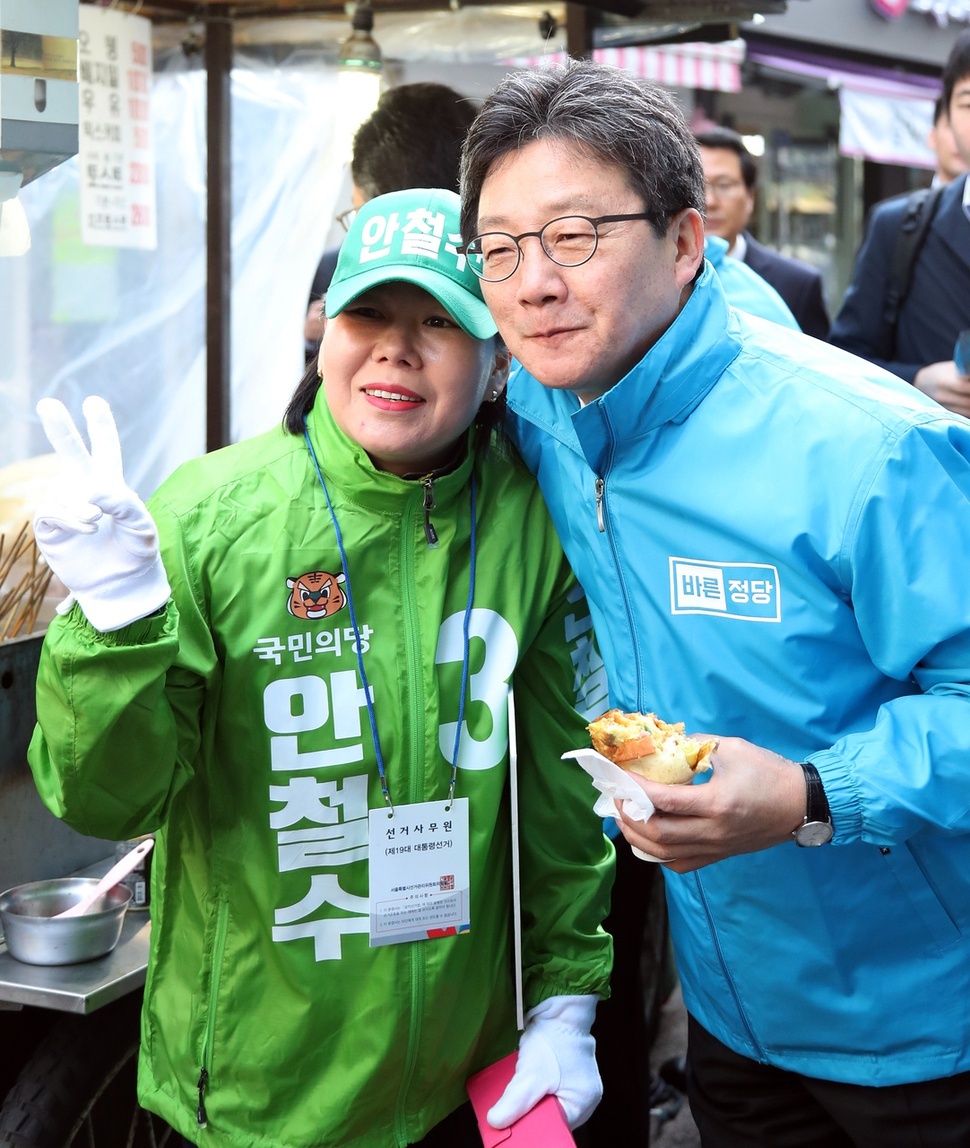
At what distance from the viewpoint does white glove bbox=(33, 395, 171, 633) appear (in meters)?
1.64

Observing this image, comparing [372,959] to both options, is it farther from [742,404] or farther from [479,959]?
[742,404]

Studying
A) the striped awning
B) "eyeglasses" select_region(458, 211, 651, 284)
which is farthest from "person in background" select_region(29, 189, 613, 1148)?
the striped awning

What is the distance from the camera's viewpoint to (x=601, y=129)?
1846 millimetres

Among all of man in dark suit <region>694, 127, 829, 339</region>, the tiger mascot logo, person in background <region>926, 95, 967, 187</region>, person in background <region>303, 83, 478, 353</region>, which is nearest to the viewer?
the tiger mascot logo

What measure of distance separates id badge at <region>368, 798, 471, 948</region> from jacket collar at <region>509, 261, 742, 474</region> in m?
0.60

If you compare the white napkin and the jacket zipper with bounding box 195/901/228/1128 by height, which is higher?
the white napkin

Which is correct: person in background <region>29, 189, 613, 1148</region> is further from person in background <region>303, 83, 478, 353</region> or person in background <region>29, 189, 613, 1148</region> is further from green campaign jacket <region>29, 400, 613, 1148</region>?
person in background <region>303, 83, 478, 353</region>

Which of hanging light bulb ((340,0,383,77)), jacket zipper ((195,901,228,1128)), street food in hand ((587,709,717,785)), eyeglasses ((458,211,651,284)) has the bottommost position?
jacket zipper ((195,901,228,1128))

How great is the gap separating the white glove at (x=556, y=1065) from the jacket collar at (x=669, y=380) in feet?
3.09

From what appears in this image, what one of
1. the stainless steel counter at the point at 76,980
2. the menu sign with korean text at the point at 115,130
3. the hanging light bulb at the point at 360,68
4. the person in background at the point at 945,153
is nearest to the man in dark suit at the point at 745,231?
the person in background at the point at 945,153

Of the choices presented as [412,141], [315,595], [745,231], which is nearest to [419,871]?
[315,595]

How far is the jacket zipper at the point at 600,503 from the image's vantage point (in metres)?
1.99

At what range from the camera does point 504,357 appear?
2221 mm

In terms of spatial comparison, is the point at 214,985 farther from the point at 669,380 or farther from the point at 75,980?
the point at 669,380
